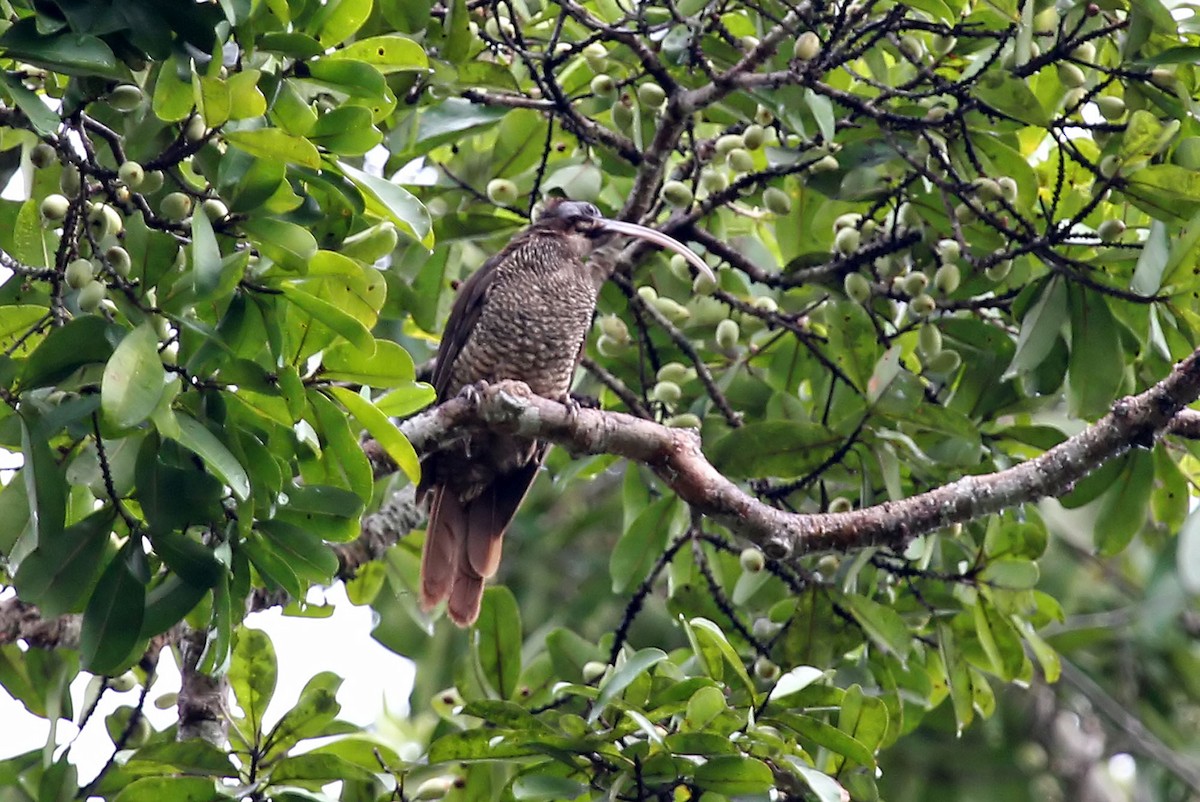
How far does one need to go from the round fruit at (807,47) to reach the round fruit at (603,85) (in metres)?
0.66

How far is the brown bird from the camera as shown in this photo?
14.7 ft

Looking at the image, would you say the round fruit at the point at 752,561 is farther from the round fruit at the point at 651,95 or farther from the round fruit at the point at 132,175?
the round fruit at the point at 132,175

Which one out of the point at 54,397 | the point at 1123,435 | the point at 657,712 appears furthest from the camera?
the point at 1123,435

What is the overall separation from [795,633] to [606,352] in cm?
107

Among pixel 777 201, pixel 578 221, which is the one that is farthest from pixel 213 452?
pixel 578 221

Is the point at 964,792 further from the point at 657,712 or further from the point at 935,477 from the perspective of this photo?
the point at 657,712

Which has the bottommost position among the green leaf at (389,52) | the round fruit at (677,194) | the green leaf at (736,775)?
the green leaf at (736,775)

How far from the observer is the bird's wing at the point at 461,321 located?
4590mm

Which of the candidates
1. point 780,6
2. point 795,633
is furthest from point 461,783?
point 780,6

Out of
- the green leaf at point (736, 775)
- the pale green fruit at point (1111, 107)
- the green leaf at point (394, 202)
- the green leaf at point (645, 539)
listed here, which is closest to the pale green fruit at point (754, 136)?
the pale green fruit at point (1111, 107)

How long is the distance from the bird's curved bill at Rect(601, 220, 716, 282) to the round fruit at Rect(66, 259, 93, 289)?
183cm

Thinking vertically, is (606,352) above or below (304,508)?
above

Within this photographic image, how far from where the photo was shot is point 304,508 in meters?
2.64

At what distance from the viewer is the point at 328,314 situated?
244 cm
